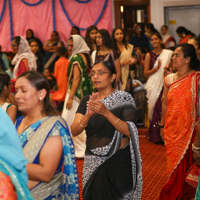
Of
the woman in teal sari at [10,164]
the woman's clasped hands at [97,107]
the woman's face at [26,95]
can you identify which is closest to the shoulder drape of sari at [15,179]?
the woman in teal sari at [10,164]

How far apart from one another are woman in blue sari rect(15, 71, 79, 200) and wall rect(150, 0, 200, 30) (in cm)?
717

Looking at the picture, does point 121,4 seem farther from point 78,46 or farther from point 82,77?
point 82,77

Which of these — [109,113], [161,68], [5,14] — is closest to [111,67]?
[109,113]

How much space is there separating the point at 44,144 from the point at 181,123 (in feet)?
5.01

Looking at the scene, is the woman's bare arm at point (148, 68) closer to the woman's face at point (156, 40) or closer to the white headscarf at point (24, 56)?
the woman's face at point (156, 40)

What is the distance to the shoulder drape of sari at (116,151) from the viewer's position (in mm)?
2311

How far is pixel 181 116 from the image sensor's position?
2.88m

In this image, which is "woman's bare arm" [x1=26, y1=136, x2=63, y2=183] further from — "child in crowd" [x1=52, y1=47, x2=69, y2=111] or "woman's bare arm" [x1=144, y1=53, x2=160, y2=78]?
"woman's bare arm" [x1=144, y1=53, x2=160, y2=78]

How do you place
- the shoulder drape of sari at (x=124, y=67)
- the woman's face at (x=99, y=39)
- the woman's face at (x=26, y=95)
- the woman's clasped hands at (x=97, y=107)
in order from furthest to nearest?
the shoulder drape of sari at (x=124, y=67), the woman's face at (x=99, y=39), the woman's clasped hands at (x=97, y=107), the woman's face at (x=26, y=95)

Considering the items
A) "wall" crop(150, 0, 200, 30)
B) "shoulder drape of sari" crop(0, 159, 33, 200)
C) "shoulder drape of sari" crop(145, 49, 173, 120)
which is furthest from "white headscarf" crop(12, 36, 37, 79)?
"wall" crop(150, 0, 200, 30)

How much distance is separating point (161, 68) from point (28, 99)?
3381 mm

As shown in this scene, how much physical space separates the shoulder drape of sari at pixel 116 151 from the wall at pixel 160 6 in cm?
665

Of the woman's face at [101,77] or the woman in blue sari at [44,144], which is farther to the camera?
the woman's face at [101,77]

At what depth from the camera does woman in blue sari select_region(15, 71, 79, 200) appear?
1708mm
